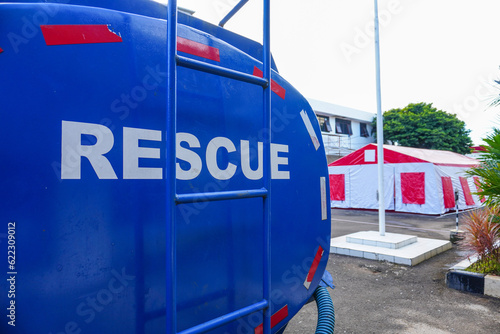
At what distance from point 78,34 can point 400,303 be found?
4589 millimetres

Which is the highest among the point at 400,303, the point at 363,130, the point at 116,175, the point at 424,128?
the point at 424,128

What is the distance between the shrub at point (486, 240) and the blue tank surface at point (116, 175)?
4.63m

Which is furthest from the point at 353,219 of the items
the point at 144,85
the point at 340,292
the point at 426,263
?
the point at 144,85

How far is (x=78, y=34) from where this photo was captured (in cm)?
121

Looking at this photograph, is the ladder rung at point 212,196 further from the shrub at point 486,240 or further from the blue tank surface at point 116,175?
the shrub at point 486,240

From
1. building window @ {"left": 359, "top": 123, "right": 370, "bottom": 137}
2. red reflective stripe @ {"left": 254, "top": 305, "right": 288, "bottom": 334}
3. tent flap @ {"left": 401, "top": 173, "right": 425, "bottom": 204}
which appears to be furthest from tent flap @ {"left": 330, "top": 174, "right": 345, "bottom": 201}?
building window @ {"left": 359, "top": 123, "right": 370, "bottom": 137}

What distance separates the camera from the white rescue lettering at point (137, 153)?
3.81ft

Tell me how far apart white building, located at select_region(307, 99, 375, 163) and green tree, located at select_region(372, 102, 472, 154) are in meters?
1.21

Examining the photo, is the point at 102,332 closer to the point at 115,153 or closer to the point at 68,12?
the point at 115,153

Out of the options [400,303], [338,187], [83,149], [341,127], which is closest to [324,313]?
[83,149]

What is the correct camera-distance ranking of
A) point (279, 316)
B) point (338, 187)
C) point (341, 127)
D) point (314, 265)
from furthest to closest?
point (341, 127), point (338, 187), point (314, 265), point (279, 316)

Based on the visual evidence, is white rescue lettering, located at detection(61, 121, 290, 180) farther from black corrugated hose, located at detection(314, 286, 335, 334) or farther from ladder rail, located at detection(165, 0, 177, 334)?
black corrugated hose, located at detection(314, 286, 335, 334)

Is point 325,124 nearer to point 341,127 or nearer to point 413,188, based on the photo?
point 341,127

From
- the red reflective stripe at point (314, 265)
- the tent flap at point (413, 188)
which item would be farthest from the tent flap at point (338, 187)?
the red reflective stripe at point (314, 265)
